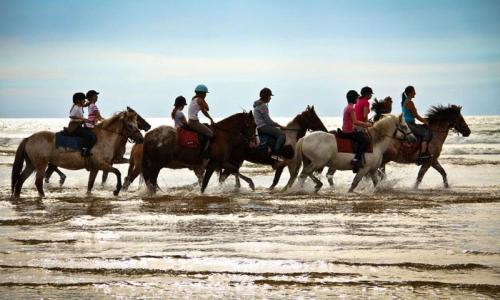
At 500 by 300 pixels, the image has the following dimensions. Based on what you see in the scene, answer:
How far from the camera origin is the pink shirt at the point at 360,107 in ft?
53.8

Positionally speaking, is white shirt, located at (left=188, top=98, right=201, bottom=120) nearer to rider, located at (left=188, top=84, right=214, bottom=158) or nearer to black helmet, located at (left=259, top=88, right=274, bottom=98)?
rider, located at (left=188, top=84, right=214, bottom=158)

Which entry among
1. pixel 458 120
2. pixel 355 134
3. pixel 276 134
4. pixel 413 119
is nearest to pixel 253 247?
pixel 355 134

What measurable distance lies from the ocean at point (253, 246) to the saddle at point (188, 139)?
3.69 feet

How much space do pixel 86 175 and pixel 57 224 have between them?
14229 millimetres

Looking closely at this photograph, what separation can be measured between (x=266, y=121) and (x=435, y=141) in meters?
4.41

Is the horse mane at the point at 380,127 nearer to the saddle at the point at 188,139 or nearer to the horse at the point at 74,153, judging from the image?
the saddle at the point at 188,139

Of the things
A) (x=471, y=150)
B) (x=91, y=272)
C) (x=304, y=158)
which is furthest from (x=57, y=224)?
(x=471, y=150)

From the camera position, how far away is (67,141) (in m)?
16.1

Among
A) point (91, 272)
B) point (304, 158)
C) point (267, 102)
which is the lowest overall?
point (91, 272)

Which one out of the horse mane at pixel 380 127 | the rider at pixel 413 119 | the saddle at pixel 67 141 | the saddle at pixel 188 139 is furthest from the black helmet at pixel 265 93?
the saddle at pixel 67 141

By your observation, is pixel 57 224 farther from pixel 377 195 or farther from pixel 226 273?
pixel 377 195

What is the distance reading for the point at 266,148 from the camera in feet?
58.0

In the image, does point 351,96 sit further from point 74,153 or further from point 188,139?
point 74,153

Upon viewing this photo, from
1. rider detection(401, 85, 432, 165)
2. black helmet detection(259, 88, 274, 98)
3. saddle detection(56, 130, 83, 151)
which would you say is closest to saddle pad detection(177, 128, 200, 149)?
black helmet detection(259, 88, 274, 98)
